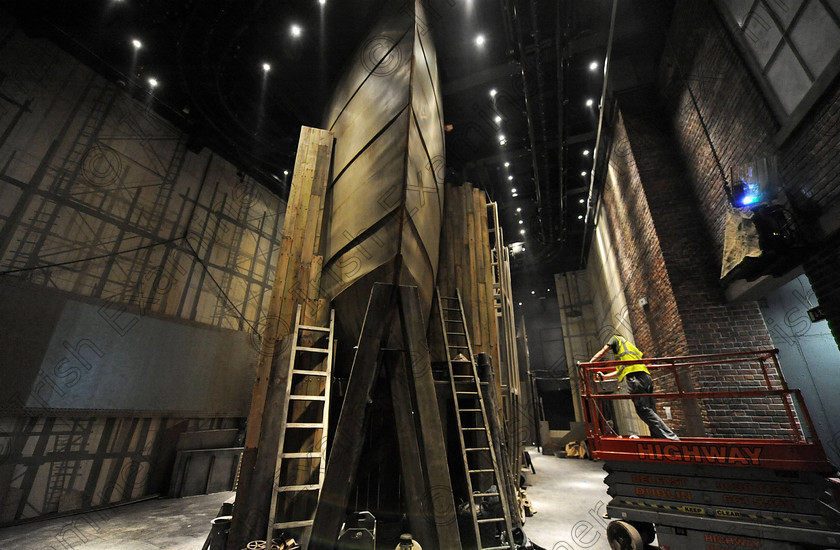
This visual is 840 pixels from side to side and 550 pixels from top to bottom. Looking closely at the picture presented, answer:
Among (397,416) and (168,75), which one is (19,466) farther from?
(168,75)

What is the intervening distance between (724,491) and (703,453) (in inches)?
13.8

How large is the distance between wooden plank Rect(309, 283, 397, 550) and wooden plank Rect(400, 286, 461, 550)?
0.20 metres

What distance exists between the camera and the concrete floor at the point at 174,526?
3.93 m

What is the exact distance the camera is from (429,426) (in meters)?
2.68

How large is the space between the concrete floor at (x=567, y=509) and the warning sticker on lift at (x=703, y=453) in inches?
53.6

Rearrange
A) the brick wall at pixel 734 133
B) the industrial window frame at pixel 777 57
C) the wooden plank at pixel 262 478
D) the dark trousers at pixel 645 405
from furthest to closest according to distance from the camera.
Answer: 1. the dark trousers at pixel 645 405
2. the brick wall at pixel 734 133
3. the industrial window frame at pixel 777 57
4. the wooden plank at pixel 262 478

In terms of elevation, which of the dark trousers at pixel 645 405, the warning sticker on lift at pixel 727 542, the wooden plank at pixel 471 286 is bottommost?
the warning sticker on lift at pixel 727 542

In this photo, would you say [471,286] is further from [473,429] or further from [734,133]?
[734,133]

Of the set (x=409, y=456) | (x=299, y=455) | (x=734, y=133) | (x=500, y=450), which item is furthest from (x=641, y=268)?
(x=299, y=455)

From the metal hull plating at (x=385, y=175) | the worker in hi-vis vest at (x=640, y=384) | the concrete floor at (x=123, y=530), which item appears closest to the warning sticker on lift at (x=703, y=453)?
the worker in hi-vis vest at (x=640, y=384)

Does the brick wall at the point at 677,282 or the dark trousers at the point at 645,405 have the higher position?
the brick wall at the point at 677,282

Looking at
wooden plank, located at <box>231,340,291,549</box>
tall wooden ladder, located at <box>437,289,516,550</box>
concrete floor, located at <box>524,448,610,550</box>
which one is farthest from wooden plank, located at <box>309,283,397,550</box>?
concrete floor, located at <box>524,448,610,550</box>

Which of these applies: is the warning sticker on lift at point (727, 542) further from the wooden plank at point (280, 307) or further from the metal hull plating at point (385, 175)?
the wooden plank at point (280, 307)

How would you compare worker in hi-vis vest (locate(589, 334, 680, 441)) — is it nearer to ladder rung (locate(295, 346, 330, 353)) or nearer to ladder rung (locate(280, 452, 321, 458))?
ladder rung (locate(295, 346, 330, 353))
